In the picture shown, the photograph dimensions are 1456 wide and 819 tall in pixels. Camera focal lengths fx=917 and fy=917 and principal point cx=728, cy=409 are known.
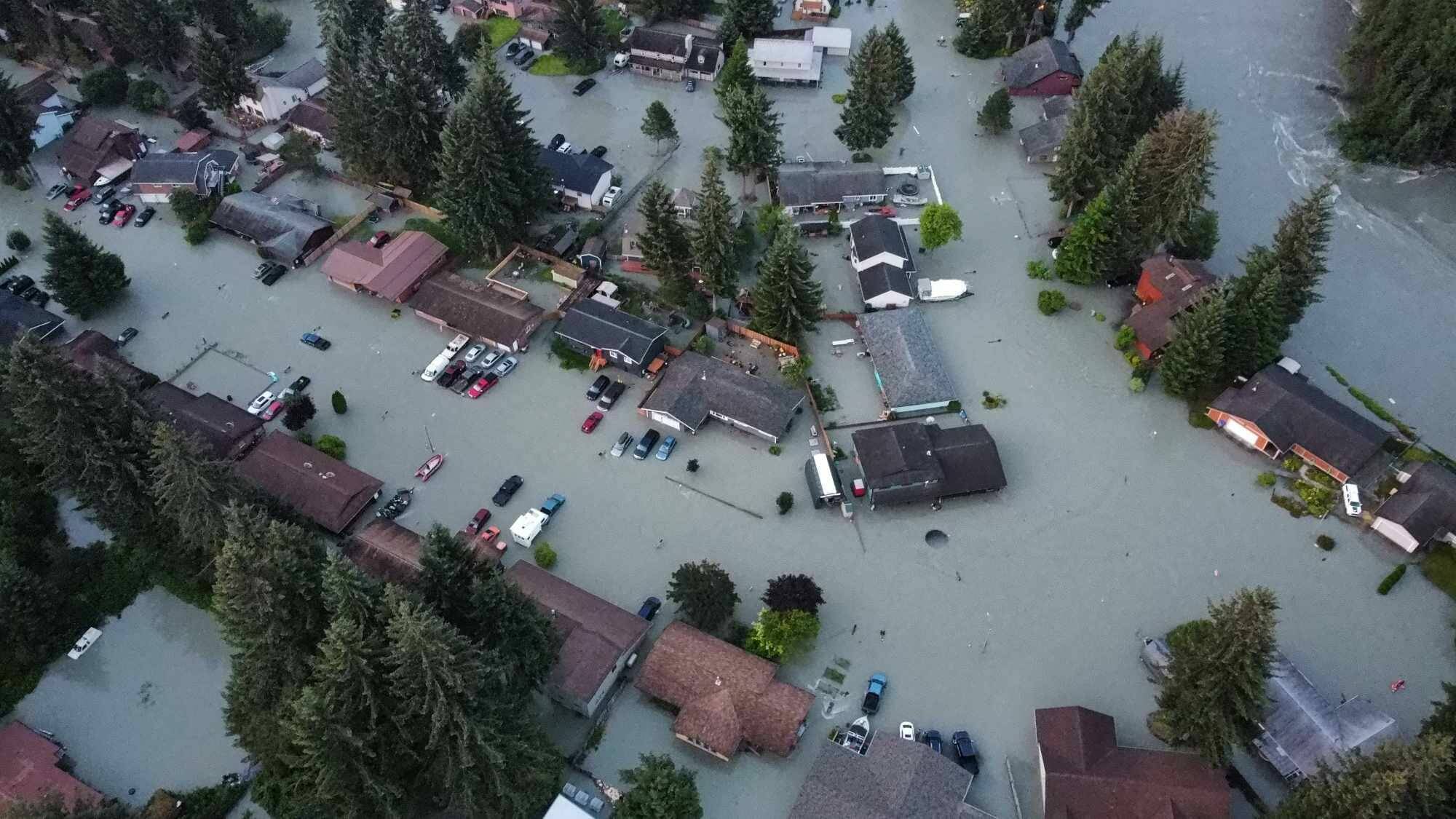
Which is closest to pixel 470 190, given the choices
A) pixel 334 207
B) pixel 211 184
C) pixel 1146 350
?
pixel 334 207

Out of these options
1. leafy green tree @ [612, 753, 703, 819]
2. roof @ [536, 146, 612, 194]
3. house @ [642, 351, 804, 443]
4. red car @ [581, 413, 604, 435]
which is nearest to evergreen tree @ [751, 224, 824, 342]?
house @ [642, 351, 804, 443]

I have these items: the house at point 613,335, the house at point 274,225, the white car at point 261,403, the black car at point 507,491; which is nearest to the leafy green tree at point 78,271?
the house at point 274,225

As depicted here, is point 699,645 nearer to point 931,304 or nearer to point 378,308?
point 931,304

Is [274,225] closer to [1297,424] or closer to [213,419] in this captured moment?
[213,419]

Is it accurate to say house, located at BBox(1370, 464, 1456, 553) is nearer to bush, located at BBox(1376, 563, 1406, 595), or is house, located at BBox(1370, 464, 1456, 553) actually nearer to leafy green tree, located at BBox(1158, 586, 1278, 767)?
bush, located at BBox(1376, 563, 1406, 595)

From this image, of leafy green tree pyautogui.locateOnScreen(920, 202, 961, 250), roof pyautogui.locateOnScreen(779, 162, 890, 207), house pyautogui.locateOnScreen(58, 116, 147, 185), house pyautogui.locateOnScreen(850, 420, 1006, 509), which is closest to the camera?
house pyautogui.locateOnScreen(850, 420, 1006, 509)

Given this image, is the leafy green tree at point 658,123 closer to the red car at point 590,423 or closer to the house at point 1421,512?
the red car at point 590,423

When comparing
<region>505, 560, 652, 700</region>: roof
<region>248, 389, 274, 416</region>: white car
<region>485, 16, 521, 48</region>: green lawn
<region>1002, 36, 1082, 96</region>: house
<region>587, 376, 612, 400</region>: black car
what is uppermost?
<region>1002, 36, 1082, 96</region>: house
